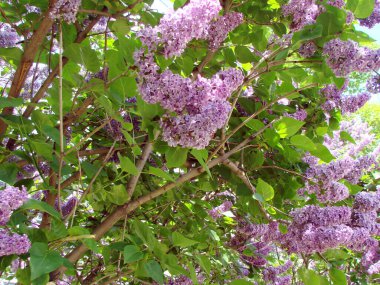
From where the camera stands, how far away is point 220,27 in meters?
1.53

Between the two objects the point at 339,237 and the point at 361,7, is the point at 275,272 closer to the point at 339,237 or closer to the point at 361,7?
the point at 339,237

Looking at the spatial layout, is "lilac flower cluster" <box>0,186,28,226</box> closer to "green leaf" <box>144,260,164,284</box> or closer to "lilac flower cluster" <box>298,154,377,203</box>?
"green leaf" <box>144,260,164,284</box>

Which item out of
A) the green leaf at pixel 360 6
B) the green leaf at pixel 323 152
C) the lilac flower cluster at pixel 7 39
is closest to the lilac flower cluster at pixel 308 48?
the green leaf at pixel 360 6

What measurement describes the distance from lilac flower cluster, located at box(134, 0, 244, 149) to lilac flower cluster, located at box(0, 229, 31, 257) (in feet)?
1.69

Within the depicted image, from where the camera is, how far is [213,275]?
3.04 metres

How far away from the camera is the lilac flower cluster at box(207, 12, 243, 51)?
153cm

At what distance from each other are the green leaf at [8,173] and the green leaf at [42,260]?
0.36m

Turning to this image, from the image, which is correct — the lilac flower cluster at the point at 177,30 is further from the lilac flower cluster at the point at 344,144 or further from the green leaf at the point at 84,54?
the lilac flower cluster at the point at 344,144

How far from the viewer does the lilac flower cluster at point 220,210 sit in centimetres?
276

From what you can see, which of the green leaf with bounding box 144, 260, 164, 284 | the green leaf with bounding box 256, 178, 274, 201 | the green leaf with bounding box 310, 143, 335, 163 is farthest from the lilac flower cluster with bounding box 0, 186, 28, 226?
the green leaf with bounding box 310, 143, 335, 163

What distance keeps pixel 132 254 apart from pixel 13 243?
0.39 metres

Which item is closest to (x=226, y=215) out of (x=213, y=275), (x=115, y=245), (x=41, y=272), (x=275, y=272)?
(x=213, y=275)

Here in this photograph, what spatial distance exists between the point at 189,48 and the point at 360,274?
277 centimetres

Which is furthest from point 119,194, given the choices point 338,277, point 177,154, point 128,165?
point 338,277
